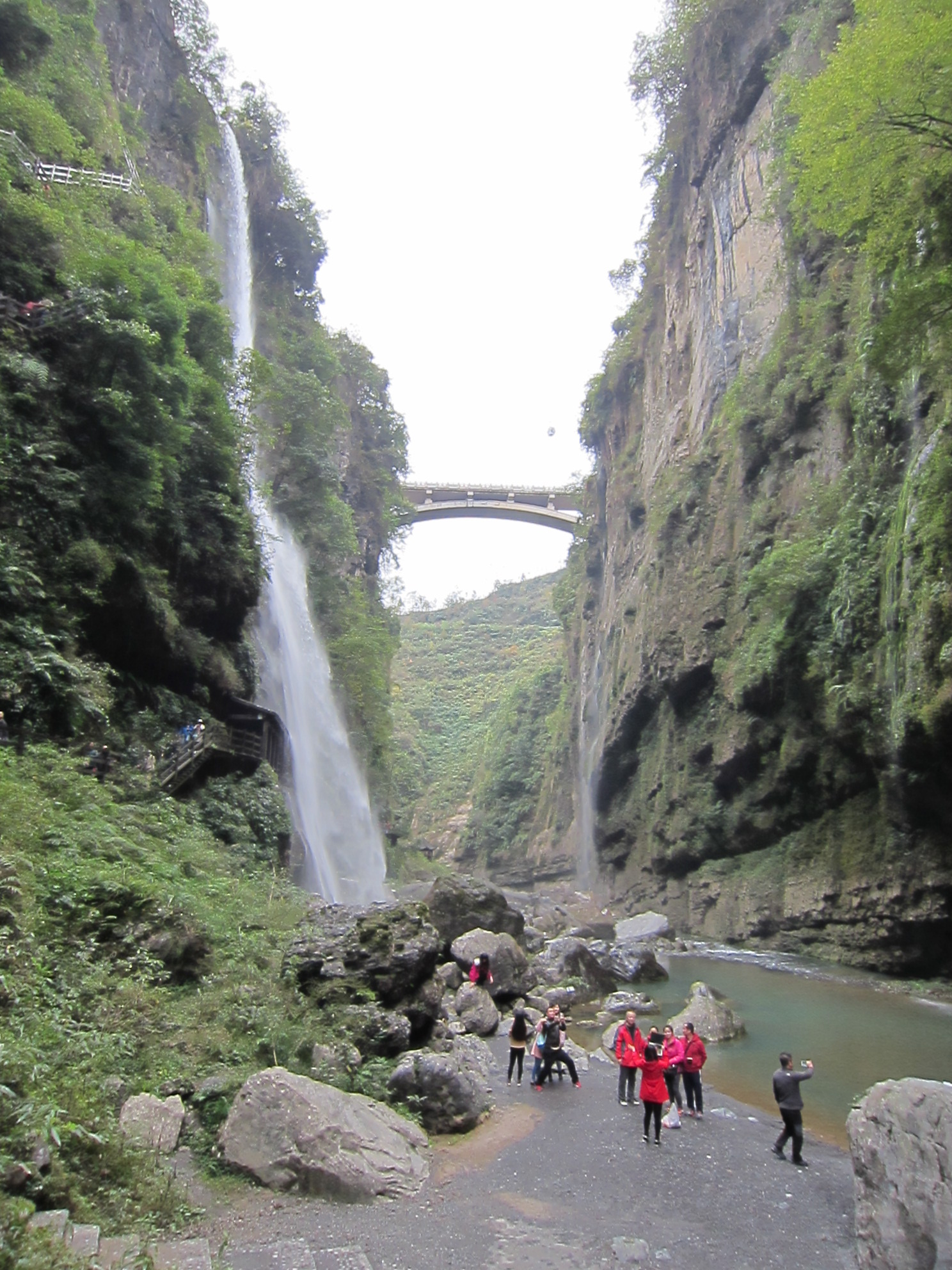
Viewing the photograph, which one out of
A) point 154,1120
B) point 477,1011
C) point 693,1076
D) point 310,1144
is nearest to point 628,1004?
point 477,1011

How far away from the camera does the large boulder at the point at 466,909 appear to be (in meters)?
17.3

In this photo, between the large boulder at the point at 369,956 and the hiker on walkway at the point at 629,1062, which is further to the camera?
the large boulder at the point at 369,956

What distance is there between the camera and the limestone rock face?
18.9 ft

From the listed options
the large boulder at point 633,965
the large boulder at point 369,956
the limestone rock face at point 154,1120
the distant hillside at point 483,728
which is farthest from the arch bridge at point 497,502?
the limestone rock face at point 154,1120

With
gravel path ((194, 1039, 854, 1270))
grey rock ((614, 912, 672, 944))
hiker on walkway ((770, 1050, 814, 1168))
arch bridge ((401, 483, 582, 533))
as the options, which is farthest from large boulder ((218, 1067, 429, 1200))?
arch bridge ((401, 483, 582, 533))

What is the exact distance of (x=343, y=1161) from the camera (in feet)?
20.8

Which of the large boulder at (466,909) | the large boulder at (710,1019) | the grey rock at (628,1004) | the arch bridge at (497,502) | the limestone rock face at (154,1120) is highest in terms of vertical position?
the arch bridge at (497,502)

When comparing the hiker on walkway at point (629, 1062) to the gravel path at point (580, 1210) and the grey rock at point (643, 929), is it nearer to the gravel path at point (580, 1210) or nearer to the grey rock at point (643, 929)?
the gravel path at point (580, 1210)

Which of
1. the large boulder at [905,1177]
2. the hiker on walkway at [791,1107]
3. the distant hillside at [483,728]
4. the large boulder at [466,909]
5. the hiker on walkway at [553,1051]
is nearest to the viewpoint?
the large boulder at [905,1177]

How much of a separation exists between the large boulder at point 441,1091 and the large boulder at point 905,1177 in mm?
4061

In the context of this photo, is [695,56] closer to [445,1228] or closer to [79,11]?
[79,11]

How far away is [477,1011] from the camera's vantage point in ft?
42.9

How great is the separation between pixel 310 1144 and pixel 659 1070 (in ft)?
12.8

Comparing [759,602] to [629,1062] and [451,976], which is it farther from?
[629,1062]
